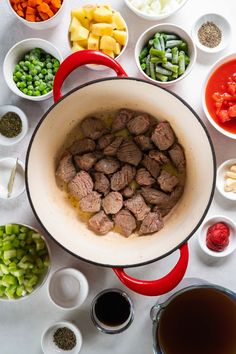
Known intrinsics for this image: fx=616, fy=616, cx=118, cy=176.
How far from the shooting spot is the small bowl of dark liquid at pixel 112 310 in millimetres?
2322

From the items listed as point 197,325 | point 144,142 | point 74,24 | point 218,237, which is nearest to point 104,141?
point 144,142

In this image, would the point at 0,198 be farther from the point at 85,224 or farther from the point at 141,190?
the point at 141,190

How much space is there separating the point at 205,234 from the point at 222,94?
0.54 meters

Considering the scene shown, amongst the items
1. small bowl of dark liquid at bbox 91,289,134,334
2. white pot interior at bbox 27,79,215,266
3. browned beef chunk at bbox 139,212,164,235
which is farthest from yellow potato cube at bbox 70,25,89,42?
small bowl of dark liquid at bbox 91,289,134,334

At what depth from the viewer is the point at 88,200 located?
2279mm

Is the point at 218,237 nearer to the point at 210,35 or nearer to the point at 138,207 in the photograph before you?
the point at 138,207

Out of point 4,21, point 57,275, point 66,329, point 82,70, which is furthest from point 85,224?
point 4,21

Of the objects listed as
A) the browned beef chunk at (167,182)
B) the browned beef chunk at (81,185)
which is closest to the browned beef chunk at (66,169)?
the browned beef chunk at (81,185)

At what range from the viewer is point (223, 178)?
235cm

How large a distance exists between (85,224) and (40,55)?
2.22 feet

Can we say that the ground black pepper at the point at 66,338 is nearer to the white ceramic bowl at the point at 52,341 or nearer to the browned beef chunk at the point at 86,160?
the white ceramic bowl at the point at 52,341

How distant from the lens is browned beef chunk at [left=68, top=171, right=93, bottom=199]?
7.47 ft

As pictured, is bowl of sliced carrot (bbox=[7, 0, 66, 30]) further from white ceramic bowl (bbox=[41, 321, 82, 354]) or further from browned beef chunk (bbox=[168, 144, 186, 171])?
white ceramic bowl (bbox=[41, 321, 82, 354])

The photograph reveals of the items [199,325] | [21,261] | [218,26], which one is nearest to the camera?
[199,325]
